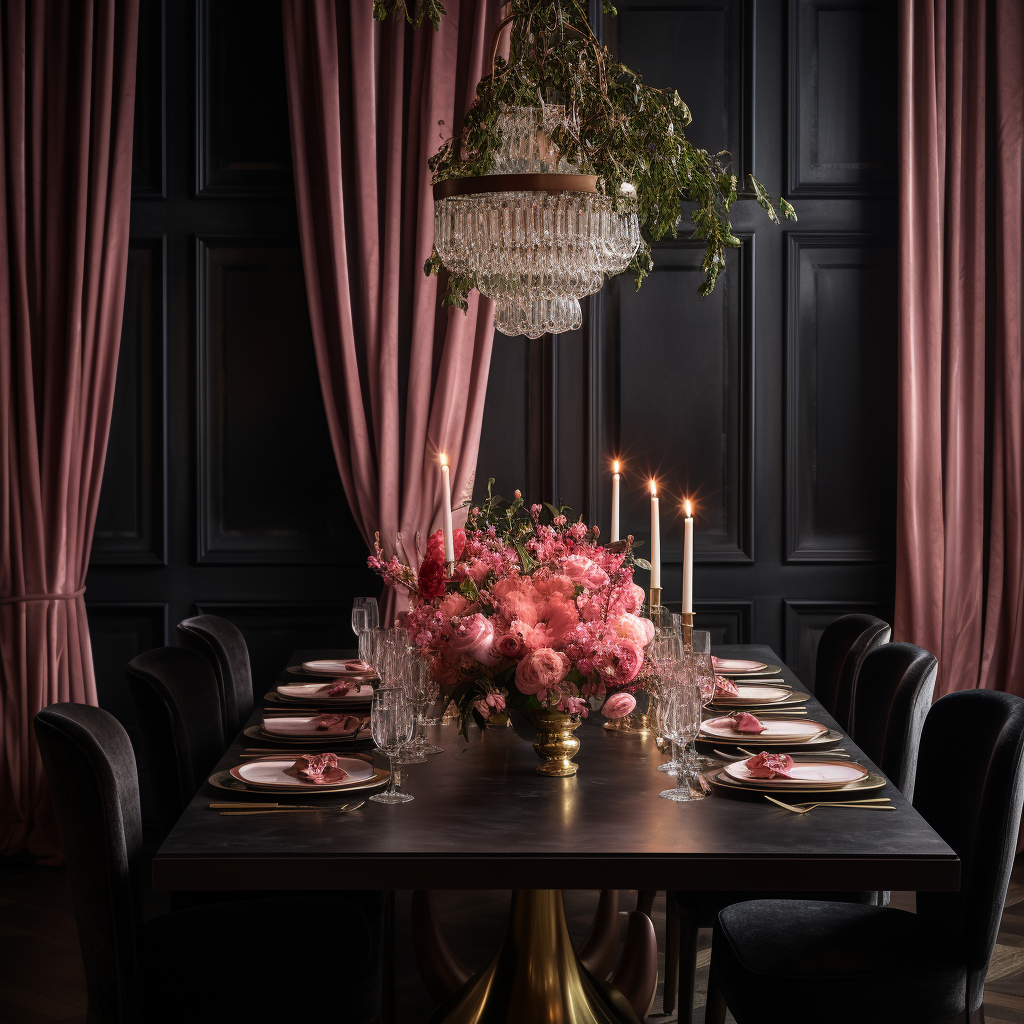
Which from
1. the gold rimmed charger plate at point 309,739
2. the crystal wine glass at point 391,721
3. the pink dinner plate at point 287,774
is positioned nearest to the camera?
the crystal wine glass at point 391,721

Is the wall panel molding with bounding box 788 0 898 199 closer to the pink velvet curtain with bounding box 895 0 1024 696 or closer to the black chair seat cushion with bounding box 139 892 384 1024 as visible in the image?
the pink velvet curtain with bounding box 895 0 1024 696

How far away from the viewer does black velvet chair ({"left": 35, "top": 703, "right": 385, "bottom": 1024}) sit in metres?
2.03

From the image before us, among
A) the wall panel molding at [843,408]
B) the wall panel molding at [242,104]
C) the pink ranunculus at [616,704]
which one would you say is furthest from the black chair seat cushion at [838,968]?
the wall panel molding at [242,104]

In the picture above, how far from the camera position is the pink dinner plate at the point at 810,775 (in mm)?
2061

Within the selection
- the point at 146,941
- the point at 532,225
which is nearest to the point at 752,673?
the point at 532,225

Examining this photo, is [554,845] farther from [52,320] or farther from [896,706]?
[52,320]

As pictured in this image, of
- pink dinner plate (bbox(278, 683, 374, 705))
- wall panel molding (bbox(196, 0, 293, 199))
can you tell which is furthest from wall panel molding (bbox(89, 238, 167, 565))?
pink dinner plate (bbox(278, 683, 374, 705))

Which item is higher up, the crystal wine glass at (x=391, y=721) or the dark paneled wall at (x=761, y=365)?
the dark paneled wall at (x=761, y=365)

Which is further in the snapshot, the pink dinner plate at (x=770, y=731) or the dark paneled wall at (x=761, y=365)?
the dark paneled wall at (x=761, y=365)

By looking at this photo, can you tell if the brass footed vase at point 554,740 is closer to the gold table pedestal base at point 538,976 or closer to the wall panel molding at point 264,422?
the gold table pedestal base at point 538,976

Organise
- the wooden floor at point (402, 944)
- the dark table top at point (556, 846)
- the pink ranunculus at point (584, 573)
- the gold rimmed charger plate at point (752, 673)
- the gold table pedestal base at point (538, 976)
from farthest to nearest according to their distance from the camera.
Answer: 1. the gold rimmed charger plate at point (752, 673)
2. the wooden floor at point (402, 944)
3. the gold table pedestal base at point (538, 976)
4. the pink ranunculus at point (584, 573)
5. the dark table top at point (556, 846)

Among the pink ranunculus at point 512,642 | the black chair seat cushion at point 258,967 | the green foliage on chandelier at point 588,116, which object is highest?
the green foliage on chandelier at point 588,116

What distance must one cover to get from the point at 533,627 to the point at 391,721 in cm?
31

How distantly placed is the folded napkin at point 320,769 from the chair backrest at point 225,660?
0.94 metres
